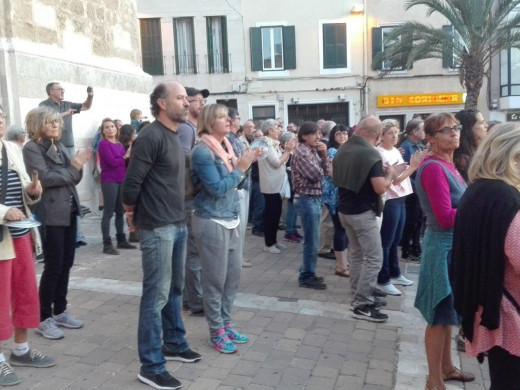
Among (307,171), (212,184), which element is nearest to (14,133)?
(307,171)

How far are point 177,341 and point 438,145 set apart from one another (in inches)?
92.6

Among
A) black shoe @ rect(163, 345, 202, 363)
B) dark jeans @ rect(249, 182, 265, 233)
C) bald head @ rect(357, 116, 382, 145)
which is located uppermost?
bald head @ rect(357, 116, 382, 145)

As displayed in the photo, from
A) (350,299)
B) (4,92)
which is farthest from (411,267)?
(4,92)

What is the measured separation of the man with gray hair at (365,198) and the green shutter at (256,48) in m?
18.3

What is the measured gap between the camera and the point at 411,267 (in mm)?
7320

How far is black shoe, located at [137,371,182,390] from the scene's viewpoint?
12.2 ft

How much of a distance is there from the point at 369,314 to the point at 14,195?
3.21 meters

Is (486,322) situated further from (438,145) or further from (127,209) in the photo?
(127,209)

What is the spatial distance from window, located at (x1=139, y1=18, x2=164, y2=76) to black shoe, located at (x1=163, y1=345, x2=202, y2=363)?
2012cm

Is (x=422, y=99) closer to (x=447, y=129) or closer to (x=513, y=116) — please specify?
(x=513, y=116)

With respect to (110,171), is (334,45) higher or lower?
higher

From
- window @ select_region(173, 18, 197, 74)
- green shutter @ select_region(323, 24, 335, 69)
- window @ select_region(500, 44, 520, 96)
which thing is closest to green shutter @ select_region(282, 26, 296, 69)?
green shutter @ select_region(323, 24, 335, 69)

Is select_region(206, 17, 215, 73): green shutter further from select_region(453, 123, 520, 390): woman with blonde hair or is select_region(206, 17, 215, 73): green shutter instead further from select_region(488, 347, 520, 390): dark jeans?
select_region(488, 347, 520, 390): dark jeans

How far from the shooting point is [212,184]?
13.5ft
